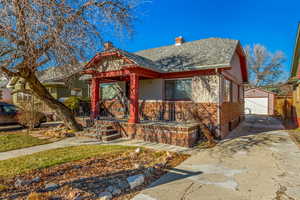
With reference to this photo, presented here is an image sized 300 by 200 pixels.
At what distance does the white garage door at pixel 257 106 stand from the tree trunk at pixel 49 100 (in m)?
20.0

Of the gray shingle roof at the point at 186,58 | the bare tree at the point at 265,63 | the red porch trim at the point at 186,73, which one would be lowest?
the red porch trim at the point at 186,73

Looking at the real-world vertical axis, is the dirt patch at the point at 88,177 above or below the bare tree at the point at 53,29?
below

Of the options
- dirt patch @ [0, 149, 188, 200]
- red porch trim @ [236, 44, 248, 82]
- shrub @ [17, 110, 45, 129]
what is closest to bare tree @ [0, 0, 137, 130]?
shrub @ [17, 110, 45, 129]

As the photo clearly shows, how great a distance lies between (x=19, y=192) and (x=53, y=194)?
0.67 metres

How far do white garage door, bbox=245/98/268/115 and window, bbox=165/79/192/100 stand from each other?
15419 millimetres

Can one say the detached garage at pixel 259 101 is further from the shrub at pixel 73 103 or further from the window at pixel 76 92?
the window at pixel 76 92

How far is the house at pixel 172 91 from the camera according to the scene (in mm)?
7453

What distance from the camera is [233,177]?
3.88m

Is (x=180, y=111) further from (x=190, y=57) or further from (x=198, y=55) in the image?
(x=198, y=55)

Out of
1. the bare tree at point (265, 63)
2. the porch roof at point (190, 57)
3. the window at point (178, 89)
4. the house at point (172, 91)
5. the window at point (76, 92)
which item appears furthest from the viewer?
the bare tree at point (265, 63)

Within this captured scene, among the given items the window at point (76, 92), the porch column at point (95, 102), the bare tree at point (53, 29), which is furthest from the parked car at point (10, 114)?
the window at point (76, 92)

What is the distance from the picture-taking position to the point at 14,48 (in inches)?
221

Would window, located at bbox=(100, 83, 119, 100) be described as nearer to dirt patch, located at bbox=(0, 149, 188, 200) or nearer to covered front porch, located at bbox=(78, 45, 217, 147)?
covered front porch, located at bbox=(78, 45, 217, 147)

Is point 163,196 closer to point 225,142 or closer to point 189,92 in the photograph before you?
point 225,142
